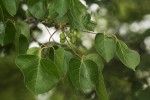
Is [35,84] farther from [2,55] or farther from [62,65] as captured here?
[2,55]

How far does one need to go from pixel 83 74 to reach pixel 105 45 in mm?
134

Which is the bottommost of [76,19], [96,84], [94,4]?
[94,4]

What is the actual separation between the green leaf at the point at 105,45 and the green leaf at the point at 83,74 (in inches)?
3.3

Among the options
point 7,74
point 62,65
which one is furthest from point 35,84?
point 7,74

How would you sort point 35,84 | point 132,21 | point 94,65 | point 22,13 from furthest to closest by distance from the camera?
point 132,21 < point 22,13 < point 94,65 < point 35,84

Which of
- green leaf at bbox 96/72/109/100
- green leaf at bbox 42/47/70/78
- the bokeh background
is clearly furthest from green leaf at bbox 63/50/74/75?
the bokeh background

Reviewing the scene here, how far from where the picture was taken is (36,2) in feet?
4.03

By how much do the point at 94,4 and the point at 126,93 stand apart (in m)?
0.86

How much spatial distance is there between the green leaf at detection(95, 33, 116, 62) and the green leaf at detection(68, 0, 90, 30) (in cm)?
9

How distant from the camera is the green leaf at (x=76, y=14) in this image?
1181mm

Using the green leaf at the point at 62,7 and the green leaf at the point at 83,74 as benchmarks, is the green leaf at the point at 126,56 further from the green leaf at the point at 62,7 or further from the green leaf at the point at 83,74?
the green leaf at the point at 62,7

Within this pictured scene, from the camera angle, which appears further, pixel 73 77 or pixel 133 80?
pixel 133 80

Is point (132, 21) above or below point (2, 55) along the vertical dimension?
below

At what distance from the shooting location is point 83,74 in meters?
1.18
